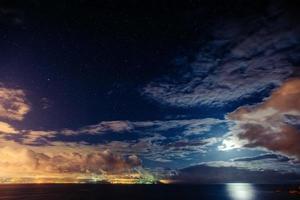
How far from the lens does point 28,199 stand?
164375 millimetres

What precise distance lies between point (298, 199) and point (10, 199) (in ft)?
579

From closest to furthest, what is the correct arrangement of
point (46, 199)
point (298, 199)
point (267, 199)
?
point (298, 199)
point (46, 199)
point (267, 199)

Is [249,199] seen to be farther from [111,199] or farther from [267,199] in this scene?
[111,199]

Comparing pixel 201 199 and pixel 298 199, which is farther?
pixel 201 199

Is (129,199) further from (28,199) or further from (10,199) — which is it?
(10,199)

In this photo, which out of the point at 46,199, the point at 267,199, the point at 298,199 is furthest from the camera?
the point at 267,199

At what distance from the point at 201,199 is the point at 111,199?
6003cm

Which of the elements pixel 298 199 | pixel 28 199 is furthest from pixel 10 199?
pixel 298 199

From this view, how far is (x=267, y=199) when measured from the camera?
170 meters

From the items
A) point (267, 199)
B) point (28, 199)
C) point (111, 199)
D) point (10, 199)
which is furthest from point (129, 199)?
point (267, 199)

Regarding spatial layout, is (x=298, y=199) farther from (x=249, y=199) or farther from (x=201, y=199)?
(x=201, y=199)

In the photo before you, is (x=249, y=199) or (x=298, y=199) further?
(x=249, y=199)

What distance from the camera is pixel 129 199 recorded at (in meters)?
161

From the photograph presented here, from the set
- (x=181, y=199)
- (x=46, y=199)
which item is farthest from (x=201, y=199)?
(x=46, y=199)
